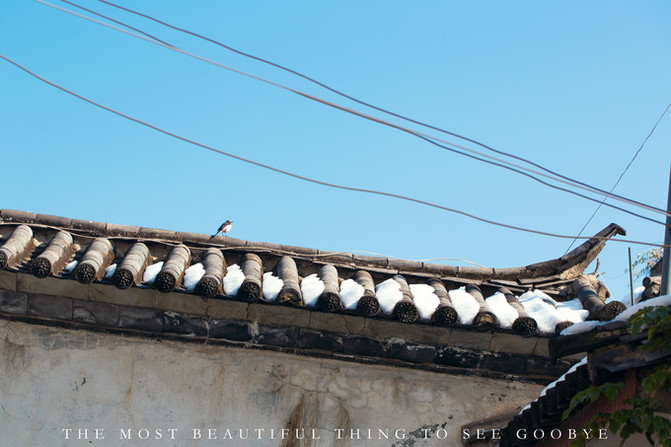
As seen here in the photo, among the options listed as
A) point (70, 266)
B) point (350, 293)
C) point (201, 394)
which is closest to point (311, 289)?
point (350, 293)

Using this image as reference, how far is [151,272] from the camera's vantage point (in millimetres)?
6566

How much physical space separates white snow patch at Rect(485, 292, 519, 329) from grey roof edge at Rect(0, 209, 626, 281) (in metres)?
0.63

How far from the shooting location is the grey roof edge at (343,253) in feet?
23.5

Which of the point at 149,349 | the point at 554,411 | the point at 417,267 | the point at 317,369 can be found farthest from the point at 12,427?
the point at 554,411

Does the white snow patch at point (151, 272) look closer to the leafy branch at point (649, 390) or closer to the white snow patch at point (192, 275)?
the white snow patch at point (192, 275)

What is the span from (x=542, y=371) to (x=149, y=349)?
3290mm

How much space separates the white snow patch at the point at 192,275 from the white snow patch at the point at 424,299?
1.73m

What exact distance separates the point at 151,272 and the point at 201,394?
1.08 meters

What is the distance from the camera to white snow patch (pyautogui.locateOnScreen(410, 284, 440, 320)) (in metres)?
6.38

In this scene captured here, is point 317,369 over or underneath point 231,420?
over

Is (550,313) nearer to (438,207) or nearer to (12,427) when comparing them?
(438,207)

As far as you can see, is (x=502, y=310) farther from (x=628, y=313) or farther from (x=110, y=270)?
(x=110, y=270)

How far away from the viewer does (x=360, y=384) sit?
6.84 metres

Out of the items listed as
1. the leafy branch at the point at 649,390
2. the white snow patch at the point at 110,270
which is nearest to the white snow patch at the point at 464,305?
the leafy branch at the point at 649,390
